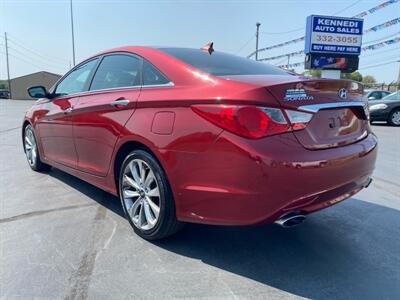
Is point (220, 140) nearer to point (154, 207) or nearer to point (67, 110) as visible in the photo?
point (154, 207)

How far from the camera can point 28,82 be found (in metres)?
59.1

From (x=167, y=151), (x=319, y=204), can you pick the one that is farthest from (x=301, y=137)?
(x=167, y=151)

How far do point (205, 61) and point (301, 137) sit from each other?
117 centimetres

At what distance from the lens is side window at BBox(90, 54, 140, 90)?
3.33 metres

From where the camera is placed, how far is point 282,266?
2.66 metres

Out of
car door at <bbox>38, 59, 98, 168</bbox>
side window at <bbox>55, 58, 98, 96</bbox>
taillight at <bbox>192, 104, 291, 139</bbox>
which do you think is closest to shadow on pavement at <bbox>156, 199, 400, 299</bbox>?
taillight at <bbox>192, 104, 291, 139</bbox>

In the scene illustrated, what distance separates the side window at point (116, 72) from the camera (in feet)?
10.9

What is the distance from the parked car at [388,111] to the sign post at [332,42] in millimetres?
12435

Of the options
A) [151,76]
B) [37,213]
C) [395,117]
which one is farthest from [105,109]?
[395,117]

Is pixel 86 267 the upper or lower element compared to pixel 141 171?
lower

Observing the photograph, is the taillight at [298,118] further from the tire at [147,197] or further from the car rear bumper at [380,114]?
the car rear bumper at [380,114]

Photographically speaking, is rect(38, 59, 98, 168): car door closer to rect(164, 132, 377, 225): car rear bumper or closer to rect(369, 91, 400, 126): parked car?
rect(164, 132, 377, 225): car rear bumper

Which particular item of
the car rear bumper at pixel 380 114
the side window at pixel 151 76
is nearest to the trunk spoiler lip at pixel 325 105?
the side window at pixel 151 76

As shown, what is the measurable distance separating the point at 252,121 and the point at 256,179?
36 cm
